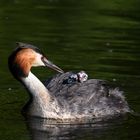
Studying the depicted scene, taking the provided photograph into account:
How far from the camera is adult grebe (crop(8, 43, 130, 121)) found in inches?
588

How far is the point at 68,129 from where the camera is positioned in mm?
14266

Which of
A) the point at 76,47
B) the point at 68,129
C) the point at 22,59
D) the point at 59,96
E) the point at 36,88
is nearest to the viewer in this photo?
the point at 68,129

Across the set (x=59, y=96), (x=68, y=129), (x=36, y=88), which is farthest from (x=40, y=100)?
(x=68, y=129)

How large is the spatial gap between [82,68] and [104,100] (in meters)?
2.97

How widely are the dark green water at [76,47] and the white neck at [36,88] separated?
48 cm

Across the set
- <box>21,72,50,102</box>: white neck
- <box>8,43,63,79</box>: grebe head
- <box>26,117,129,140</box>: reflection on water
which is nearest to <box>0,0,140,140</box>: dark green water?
<box>26,117,129,140</box>: reflection on water

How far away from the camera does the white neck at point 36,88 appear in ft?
49.3

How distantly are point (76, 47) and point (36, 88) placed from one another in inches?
225

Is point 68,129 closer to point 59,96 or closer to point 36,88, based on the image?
point 59,96

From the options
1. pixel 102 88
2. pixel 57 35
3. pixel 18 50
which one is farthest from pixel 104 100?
pixel 57 35

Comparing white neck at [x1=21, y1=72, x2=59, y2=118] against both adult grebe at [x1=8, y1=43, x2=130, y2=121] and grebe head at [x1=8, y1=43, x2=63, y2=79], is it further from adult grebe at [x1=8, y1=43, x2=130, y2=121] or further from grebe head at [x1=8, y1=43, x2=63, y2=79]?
grebe head at [x1=8, y1=43, x2=63, y2=79]

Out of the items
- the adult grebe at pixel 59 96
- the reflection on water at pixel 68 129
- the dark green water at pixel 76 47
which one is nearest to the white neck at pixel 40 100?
the adult grebe at pixel 59 96

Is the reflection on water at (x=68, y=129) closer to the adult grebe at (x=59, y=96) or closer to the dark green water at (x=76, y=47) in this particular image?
the dark green water at (x=76, y=47)

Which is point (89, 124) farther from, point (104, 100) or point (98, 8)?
point (98, 8)
